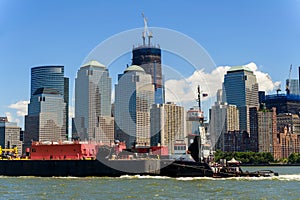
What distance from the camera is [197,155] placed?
243ft

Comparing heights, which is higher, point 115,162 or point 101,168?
point 115,162

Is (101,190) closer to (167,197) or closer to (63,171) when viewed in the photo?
(167,197)

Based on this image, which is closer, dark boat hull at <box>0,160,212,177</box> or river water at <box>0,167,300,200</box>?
river water at <box>0,167,300,200</box>

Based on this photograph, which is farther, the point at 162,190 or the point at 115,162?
the point at 115,162

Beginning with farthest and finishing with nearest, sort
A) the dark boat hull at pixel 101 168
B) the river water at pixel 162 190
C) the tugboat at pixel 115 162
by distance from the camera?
1. the tugboat at pixel 115 162
2. the dark boat hull at pixel 101 168
3. the river water at pixel 162 190

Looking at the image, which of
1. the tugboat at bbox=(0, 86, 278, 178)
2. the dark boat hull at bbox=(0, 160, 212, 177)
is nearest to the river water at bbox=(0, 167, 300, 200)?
the dark boat hull at bbox=(0, 160, 212, 177)

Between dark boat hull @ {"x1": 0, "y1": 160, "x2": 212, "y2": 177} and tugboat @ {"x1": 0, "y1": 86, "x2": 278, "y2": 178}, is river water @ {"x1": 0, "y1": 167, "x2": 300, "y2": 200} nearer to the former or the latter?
dark boat hull @ {"x1": 0, "y1": 160, "x2": 212, "y2": 177}

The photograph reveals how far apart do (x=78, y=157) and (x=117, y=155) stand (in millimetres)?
6140

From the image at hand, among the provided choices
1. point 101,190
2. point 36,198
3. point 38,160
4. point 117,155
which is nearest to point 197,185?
point 101,190

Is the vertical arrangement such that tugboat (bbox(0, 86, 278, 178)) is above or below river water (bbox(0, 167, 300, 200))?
above

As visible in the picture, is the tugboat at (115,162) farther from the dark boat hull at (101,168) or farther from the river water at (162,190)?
the river water at (162,190)

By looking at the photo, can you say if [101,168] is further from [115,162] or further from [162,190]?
[162,190]

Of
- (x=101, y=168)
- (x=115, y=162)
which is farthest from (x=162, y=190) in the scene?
(x=101, y=168)

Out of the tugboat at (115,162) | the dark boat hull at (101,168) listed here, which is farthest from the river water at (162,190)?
the tugboat at (115,162)
